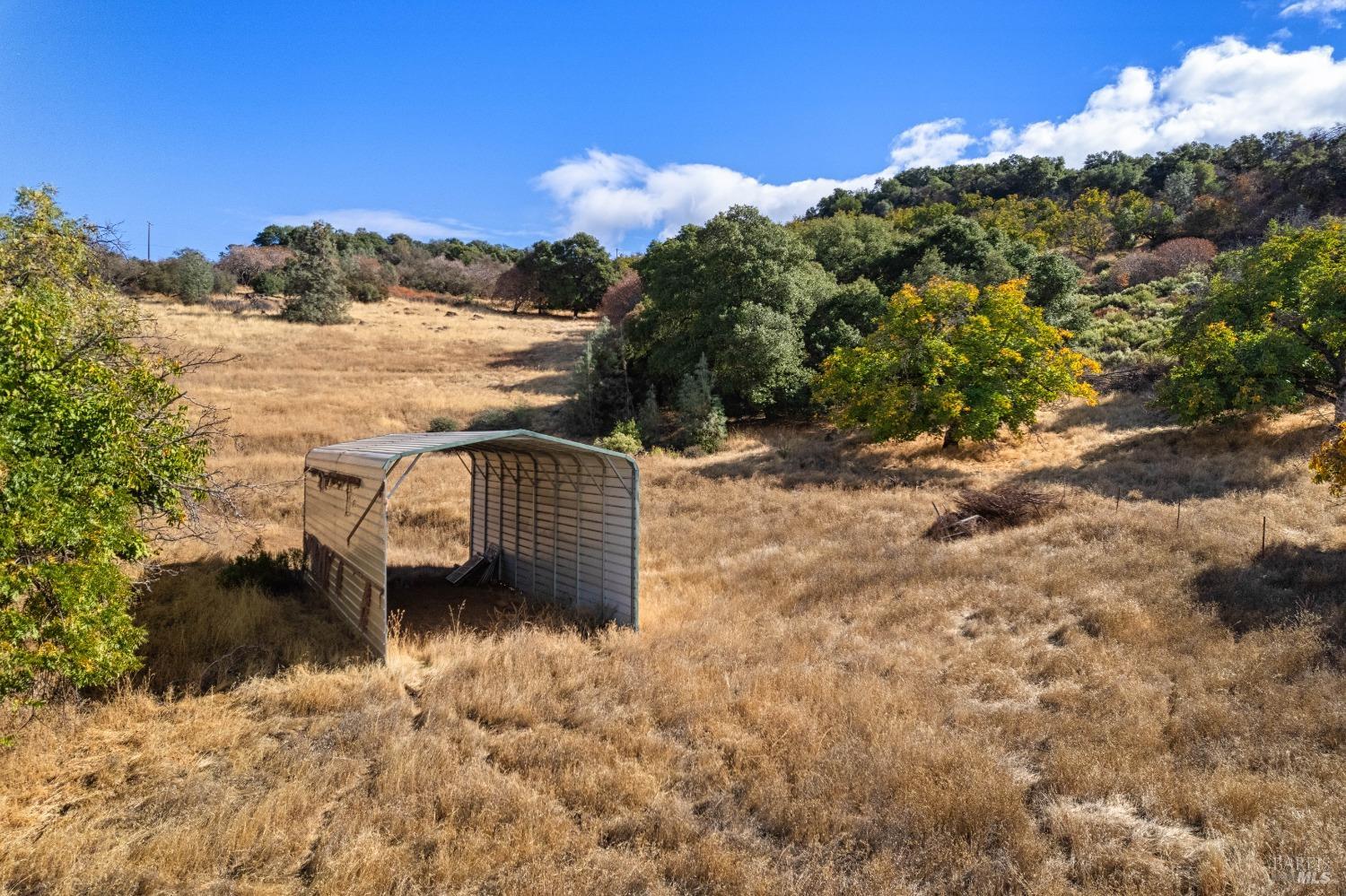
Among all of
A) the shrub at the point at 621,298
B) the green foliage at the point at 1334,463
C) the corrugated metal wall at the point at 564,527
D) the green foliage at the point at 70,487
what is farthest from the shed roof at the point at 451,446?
the shrub at the point at 621,298

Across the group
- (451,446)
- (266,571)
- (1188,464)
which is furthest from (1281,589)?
(266,571)

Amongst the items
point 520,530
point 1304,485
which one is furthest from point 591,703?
point 1304,485

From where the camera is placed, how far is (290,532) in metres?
18.3

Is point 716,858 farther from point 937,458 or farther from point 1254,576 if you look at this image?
point 937,458

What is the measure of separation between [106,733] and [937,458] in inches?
911

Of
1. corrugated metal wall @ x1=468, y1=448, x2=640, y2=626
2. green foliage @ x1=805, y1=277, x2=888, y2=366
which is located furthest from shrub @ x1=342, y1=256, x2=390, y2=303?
corrugated metal wall @ x1=468, y1=448, x2=640, y2=626

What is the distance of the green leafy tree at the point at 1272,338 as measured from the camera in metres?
19.3

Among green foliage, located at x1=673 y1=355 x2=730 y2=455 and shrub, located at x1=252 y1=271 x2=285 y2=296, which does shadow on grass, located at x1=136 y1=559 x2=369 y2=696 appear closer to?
green foliage, located at x1=673 y1=355 x2=730 y2=455

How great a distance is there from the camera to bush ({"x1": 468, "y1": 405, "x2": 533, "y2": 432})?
32281 mm

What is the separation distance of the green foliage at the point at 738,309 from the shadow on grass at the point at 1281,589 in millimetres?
20938

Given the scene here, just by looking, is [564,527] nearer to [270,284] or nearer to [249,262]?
[270,284]

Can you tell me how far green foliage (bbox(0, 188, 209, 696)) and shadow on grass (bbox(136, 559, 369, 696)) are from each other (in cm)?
143

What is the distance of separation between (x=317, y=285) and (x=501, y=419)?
30.9 meters

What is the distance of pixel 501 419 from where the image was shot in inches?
1299
